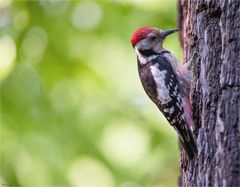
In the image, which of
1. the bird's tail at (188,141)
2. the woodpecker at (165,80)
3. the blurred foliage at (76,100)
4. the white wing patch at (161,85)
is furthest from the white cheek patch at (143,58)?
the blurred foliage at (76,100)

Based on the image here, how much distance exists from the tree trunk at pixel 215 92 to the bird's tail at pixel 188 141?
53 millimetres

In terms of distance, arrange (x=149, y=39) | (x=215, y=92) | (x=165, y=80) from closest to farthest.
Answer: (x=215, y=92) < (x=165, y=80) < (x=149, y=39)

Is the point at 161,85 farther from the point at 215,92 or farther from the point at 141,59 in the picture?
the point at 215,92

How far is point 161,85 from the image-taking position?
4230 mm

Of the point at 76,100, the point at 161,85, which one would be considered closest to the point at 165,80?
the point at 161,85

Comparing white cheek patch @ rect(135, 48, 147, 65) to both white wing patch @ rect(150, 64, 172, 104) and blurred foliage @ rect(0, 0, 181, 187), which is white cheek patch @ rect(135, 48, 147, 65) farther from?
blurred foliage @ rect(0, 0, 181, 187)

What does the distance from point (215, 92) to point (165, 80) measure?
0.90 meters

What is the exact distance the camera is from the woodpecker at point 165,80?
12.5 ft

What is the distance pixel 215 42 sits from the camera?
11.3 feet

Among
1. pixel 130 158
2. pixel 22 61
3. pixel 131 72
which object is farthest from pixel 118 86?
pixel 22 61

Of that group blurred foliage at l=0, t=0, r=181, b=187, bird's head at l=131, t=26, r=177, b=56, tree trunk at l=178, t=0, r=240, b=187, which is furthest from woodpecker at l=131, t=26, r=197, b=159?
blurred foliage at l=0, t=0, r=181, b=187

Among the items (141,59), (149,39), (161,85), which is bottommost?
(161,85)

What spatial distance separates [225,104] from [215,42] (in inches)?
15.6

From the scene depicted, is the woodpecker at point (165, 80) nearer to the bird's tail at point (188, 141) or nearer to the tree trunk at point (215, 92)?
the bird's tail at point (188, 141)
